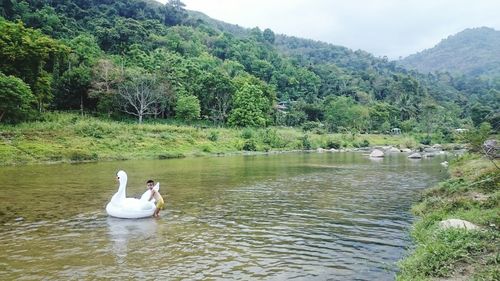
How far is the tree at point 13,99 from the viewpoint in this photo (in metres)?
44.8

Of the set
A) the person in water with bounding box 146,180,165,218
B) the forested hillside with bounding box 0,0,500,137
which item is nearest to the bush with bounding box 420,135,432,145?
the forested hillside with bounding box 0,0,500,137

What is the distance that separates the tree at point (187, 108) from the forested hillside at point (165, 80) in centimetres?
17

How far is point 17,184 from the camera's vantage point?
24094 mm

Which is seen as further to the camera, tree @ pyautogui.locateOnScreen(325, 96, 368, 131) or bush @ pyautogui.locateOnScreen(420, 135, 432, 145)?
tree @ pyautogui.locateOnScreen(325, 96, 368, 131)

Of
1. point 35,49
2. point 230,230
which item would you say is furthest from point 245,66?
point 230,230

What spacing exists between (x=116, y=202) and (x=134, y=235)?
281 cm

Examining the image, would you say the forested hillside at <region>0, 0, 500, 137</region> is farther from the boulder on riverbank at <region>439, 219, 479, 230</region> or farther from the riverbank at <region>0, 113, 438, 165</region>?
the riverbank at <region>0, 113, 438, 165</region>

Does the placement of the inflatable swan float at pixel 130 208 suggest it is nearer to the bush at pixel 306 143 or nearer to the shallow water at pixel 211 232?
the shallow water at pixel 211 232

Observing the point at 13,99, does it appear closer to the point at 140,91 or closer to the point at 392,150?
the point at 140,91

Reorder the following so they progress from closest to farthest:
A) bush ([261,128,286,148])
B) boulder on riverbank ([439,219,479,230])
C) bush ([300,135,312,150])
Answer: boulder on riverbank ([439,219,479,230])
bush ([261,128,286,148])
bush ([300,135,312,150])

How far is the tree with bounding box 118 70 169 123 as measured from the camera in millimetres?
66938

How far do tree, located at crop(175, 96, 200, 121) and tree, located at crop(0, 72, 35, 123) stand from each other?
28.2 meters

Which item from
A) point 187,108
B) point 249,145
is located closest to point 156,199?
point 249,145

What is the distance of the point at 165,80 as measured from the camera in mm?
73562
